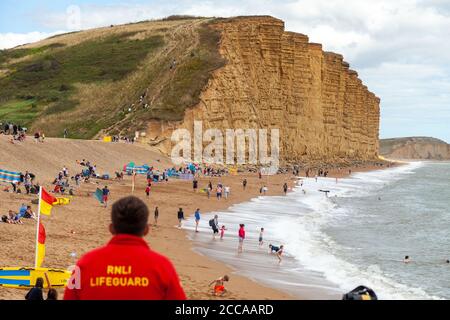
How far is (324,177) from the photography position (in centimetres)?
6662

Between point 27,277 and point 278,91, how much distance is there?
2475 inches

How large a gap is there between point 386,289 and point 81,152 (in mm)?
30075

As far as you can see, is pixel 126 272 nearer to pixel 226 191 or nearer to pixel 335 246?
pixel 335 246

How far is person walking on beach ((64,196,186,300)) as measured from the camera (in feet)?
10.5

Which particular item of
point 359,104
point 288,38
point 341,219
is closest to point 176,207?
point 341,219

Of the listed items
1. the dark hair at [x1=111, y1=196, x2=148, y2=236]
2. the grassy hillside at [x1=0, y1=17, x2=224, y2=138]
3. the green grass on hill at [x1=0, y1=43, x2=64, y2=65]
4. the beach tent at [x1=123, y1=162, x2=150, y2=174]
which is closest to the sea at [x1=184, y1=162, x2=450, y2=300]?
the beach tent at [x1=123, y1=162, x2=150, y2=174]

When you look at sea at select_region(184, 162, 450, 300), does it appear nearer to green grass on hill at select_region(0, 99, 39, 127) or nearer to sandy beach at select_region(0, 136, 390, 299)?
sandy beach at select_region(0, 136, 390, 299)

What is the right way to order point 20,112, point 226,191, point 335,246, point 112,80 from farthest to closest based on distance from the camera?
1. point 112,80
2. point 20,112
3. point 226,191
4. point 335,246

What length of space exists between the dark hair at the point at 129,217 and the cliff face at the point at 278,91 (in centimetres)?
5054

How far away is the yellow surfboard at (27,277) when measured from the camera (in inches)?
434

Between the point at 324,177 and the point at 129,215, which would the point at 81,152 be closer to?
the point at 324,177

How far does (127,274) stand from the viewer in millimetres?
3203

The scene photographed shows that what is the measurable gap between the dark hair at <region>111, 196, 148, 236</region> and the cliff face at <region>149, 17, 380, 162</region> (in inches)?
1990

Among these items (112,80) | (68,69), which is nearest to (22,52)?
(68,69)
